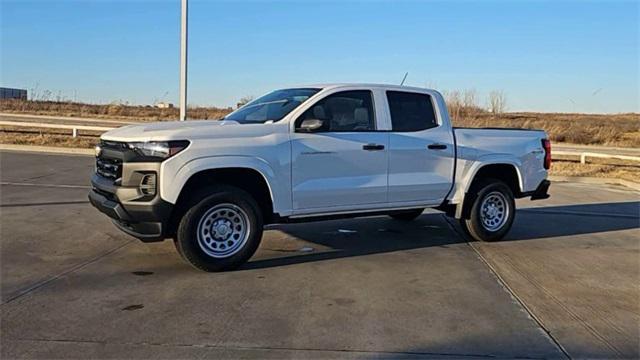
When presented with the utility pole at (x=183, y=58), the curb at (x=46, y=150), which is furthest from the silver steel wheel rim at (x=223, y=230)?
the curb at (x=46, y=150)

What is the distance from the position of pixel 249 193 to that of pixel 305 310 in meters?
1.87

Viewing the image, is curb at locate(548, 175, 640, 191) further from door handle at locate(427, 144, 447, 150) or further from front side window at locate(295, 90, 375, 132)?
front side window at locate(295, 90, 375, 132)

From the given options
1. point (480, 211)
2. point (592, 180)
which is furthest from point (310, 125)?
point (592, 180)

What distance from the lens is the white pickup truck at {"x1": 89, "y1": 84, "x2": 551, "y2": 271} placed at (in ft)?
20.9

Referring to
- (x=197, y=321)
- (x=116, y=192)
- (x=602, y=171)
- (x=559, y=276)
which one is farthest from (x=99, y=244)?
(x=602, y=171)

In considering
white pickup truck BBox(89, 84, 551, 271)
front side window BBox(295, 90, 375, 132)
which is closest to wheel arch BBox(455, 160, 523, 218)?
white pickup truck BBox(89, 84, 551, 271)

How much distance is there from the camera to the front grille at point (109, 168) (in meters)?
6.52

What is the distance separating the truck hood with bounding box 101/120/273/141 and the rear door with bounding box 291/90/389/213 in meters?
0.53

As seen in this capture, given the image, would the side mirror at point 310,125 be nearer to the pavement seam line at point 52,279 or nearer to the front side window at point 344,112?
the front side window at point 344,112

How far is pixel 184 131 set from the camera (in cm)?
643

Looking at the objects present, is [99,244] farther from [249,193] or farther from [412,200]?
[412,200]

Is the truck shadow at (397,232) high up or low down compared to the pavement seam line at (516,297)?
up

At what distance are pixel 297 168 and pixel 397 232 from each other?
2928 millimetres

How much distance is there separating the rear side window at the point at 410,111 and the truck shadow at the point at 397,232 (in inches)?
63.1
